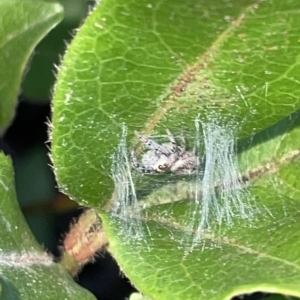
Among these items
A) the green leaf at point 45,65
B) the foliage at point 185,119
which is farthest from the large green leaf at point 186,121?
the green leaf at point 45,65

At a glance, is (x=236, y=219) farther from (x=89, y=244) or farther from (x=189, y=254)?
(x=89, y=244)

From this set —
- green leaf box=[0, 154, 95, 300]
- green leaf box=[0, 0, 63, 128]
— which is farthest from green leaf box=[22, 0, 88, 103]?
green leaf box=[0, 154, 95, 300]

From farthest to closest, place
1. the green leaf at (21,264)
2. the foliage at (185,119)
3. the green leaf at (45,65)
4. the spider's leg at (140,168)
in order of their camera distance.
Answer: the green leaf at (45,65)
the spider's leg at (140,168)
the green leaf at (21,264)
the foliage at (185,119)

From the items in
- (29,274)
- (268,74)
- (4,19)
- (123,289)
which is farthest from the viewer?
(123,289)

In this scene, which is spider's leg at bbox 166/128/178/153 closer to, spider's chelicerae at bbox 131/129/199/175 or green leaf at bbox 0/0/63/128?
spider's chelicerae at bbox 131/129/199/175

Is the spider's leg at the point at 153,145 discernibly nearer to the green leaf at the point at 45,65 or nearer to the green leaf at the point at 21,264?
the green leaf at the point at 21,264

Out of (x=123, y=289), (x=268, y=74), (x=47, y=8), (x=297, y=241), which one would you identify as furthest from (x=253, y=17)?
(x=123, y=289)
